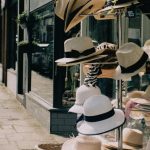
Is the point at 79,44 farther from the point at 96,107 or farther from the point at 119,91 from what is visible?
the point at 96,107

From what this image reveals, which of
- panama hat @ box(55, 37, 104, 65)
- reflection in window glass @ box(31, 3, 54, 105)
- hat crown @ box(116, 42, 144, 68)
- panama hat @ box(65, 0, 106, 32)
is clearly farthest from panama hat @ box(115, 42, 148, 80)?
reflection in window glass @ box(31, 3, 54, 105)

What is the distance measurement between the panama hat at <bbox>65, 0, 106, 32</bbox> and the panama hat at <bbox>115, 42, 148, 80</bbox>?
1.33ft

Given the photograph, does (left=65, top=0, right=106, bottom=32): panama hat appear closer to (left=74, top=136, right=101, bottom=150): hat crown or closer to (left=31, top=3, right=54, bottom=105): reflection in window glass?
(left=74, top=136, right=101, bottom=150): hat crown

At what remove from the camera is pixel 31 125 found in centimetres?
1008

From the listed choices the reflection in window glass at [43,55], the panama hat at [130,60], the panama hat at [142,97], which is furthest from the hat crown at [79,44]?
the reflection in window glass at [43,55]

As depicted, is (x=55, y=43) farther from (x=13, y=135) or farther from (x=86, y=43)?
(x=86, y=43)

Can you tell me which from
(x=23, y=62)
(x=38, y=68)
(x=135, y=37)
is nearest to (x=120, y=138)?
(x=135, y=37)

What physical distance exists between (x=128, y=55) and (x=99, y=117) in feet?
1.48

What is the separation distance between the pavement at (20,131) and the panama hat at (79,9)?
15.9 feet

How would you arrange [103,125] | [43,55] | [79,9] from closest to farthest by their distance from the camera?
[103,125] < [79,9] < [43,55]

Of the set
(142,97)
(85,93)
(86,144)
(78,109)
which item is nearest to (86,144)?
(86,144)

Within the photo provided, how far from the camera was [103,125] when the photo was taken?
3080mm

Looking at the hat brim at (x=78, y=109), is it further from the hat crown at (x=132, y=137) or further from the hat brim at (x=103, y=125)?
the hat crown at (x=132, y=137)

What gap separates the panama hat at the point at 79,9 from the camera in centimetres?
332
